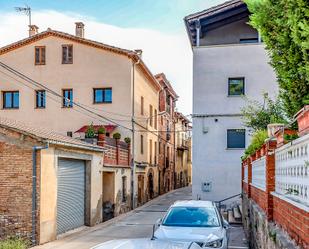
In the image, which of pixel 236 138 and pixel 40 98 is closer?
pixel 236 138

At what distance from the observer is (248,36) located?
24578 mm

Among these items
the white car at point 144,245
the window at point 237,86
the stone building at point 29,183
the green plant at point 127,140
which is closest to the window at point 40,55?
the green plant at point 127,140

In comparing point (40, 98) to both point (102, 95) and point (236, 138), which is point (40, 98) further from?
point (236, 138)

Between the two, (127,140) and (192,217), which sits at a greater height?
(127,140)

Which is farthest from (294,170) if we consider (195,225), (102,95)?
(102,95)

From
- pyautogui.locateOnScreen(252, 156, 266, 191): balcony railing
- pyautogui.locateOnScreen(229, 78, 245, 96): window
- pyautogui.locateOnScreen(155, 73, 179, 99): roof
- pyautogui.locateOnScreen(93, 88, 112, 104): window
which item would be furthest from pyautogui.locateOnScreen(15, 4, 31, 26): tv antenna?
pyautogui.locateOnScreen(252, 156, 266, 191): balcony railing

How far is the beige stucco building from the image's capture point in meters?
30.6

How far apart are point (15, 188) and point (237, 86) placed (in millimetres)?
13449

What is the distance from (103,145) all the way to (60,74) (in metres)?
10.4

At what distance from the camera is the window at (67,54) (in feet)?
102

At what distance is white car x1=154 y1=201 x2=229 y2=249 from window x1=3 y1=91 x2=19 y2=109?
73.1ft

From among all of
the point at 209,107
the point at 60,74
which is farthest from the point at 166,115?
the point at 209,107

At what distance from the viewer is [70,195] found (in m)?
18.1

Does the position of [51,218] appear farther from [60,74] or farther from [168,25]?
[60,74]
